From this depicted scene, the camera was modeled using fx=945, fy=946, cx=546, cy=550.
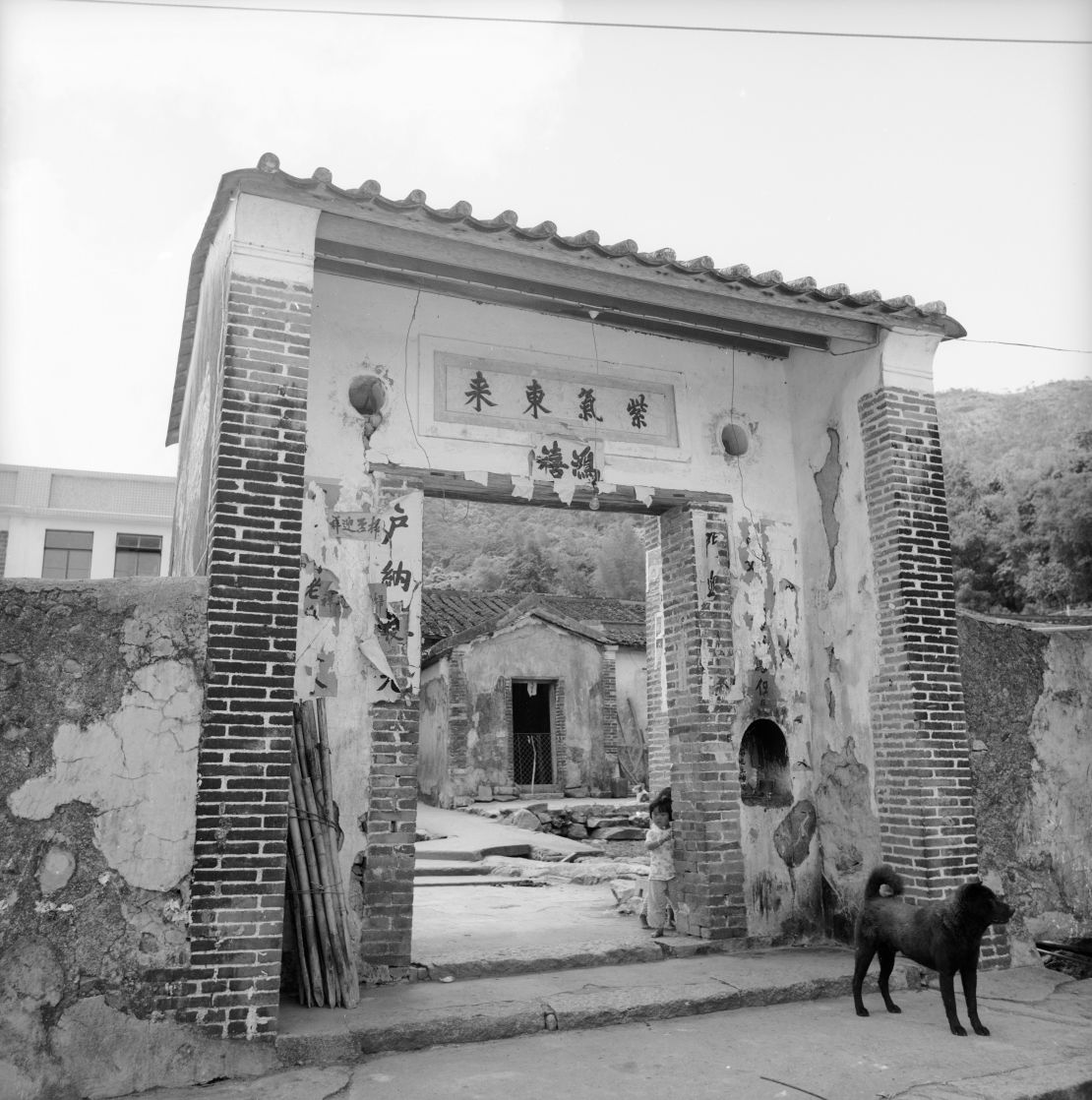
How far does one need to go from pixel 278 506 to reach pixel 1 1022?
274 cm

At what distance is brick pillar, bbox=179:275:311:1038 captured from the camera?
4633 millimetres

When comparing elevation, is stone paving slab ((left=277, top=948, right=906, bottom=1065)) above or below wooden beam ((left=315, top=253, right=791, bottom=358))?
below

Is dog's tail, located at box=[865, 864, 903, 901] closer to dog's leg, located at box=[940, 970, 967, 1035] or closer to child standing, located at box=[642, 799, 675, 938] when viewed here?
dog's leg, located at box=[940, 970, 967, 1035]

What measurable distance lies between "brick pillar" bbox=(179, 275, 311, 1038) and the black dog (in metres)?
3.25

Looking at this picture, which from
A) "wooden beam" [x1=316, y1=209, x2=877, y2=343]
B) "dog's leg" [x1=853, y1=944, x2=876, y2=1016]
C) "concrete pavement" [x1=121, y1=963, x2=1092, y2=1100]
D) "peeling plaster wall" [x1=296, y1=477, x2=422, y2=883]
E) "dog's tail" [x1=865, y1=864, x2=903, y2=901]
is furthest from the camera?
"peeling plaster wall" [x1=296, y1=477, x2=422, y2=883]

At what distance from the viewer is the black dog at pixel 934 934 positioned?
16.0 feet

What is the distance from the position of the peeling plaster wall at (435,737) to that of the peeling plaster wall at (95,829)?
15.7 meters

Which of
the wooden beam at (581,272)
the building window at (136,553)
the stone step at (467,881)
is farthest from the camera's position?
the building window at (136,553)

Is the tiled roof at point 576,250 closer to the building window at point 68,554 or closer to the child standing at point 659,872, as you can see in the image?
the child standing at point 659,872

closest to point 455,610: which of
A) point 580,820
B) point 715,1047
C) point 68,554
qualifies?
point 580,820

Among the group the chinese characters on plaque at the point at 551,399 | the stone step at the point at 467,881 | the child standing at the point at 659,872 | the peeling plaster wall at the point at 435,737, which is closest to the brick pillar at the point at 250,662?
the chinese characters on plaque at the point at 551,399

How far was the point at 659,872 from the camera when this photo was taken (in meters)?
7.21

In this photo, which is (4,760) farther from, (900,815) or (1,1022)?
(900,815)

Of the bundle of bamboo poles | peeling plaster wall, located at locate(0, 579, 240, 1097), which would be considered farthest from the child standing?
peeling plaster wall, located at locate(0, 579, 240, 1097)
